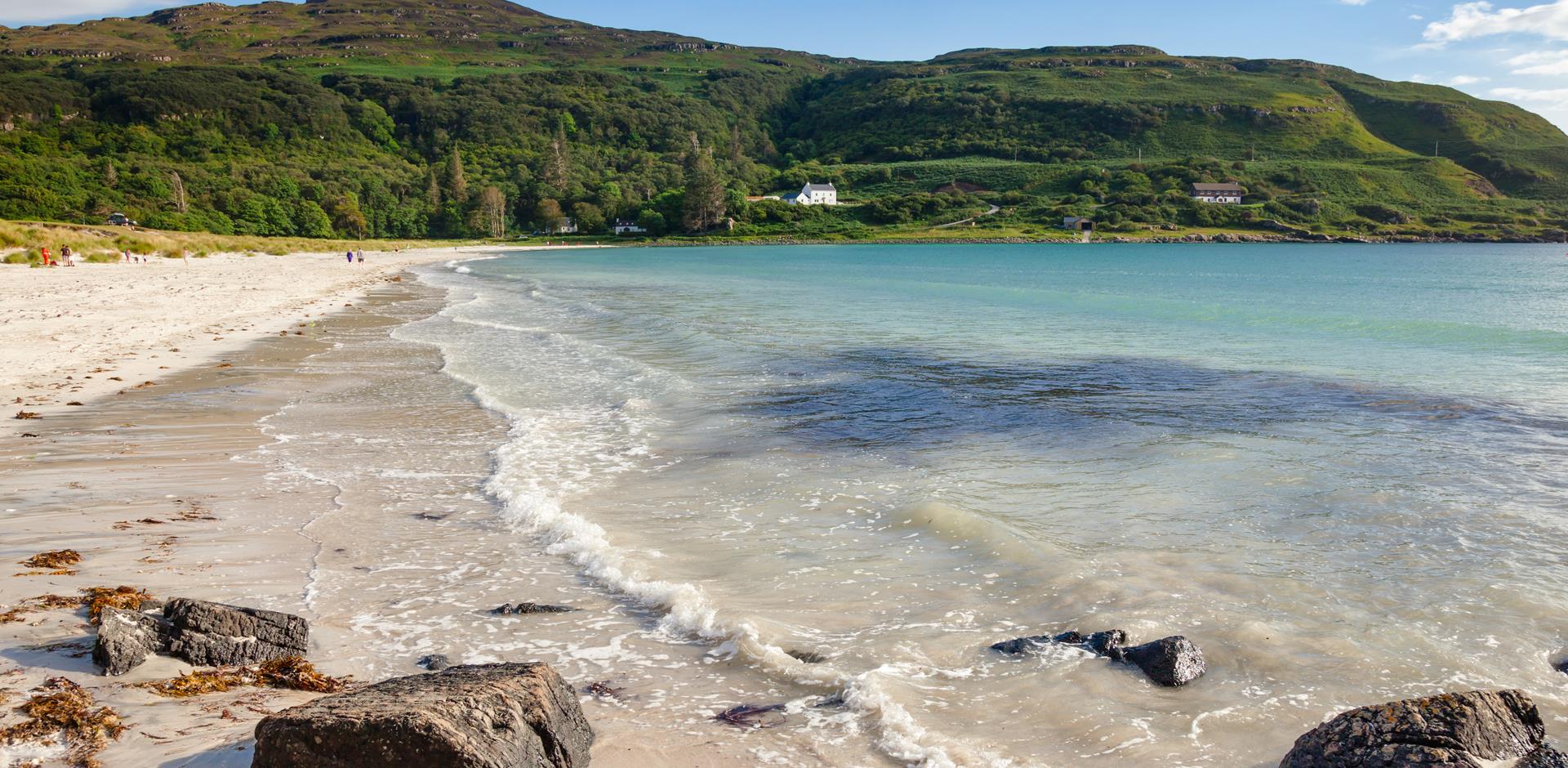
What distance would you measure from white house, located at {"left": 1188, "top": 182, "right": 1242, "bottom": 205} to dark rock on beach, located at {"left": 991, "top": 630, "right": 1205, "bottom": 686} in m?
148

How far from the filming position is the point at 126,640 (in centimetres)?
443

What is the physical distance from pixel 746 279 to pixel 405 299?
22.0 metres

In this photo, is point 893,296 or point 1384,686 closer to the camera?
point 1384,686

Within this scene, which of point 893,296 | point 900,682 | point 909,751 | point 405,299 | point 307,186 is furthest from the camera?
point 307,186

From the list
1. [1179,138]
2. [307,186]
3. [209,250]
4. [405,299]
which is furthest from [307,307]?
[1179,138]

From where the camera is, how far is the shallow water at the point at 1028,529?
15.6 ft

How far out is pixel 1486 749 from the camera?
11.3 ft

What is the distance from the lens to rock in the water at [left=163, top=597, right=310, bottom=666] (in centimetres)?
456

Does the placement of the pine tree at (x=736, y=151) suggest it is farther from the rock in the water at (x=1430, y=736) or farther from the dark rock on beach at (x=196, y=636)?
the rock in the water at (x=1430, y=736)

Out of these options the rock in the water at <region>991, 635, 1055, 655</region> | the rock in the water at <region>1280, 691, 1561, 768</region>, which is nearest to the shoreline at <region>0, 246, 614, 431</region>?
the rock in the water at <region>991, 635, 1055, 655</region>

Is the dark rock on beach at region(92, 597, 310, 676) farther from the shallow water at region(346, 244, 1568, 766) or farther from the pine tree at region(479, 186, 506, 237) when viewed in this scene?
the pine tree at region(479, 186, 506, 237)

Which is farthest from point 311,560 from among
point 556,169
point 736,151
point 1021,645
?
point 736,151

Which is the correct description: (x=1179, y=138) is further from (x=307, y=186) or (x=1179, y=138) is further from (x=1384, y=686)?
(x=1384, y=686)

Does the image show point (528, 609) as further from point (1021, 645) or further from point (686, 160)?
point (686, 160)
